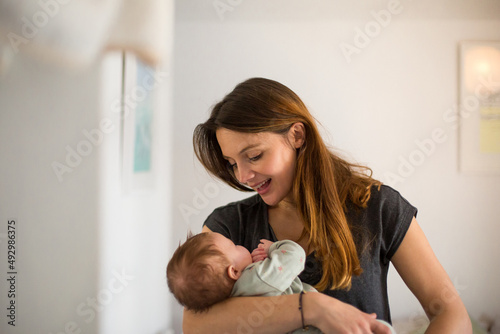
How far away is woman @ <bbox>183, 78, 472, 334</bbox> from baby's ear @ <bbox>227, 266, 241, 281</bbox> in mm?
65

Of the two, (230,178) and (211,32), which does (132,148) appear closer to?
(230,178)

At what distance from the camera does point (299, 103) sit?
4.18ft

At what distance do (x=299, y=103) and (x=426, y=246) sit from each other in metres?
0.57

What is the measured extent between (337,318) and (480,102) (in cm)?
141

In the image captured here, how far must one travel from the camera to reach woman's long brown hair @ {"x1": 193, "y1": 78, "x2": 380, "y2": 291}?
1.19 meters

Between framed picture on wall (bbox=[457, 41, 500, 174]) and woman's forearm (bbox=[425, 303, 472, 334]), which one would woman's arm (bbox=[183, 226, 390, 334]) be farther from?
framed picture on wall (bbox=[457, 41, 500, 174])

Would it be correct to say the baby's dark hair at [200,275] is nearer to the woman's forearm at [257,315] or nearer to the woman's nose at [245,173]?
the woman's forearm at [257,315]
